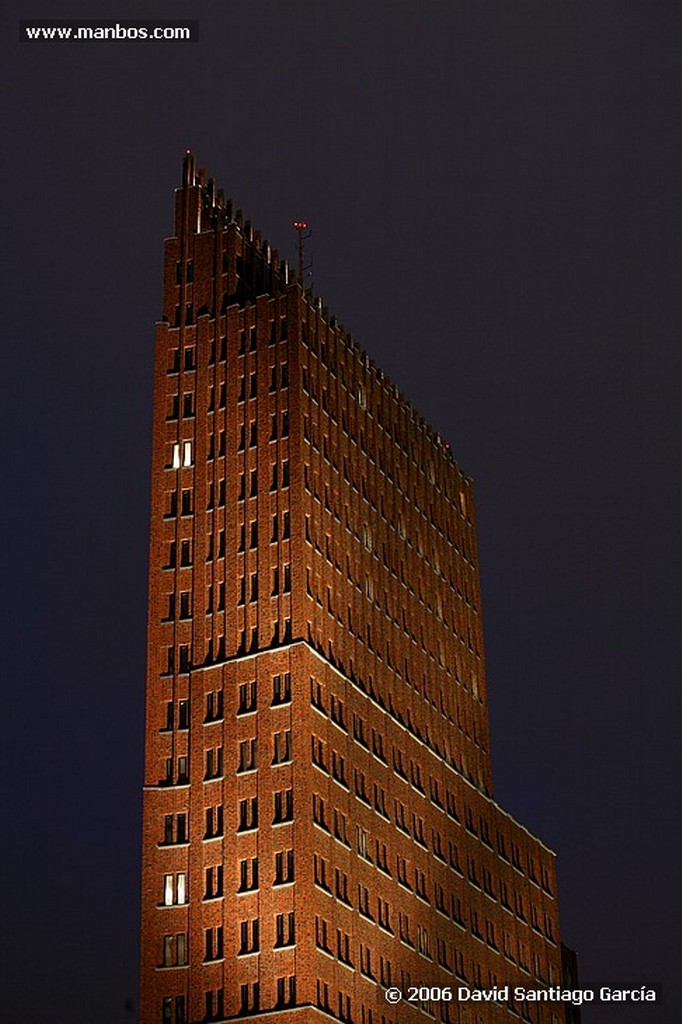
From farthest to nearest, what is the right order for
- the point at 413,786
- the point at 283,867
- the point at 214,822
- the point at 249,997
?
the point at 413,786 → the point at 214,822 → the point at 283,867 → the point at 249,997

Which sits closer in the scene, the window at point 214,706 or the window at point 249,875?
the window at point 249,875

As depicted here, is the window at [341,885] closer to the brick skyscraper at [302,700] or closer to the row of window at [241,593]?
the brick skyscraper at [302,700]

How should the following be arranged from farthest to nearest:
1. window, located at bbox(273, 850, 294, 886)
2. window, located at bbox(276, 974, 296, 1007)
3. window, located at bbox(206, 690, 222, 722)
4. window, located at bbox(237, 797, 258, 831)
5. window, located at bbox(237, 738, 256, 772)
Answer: window, located at bbox(206, 690, 222, 722), window, located at bbox(237, 738, 256, 772), window, located at bbox(237, 797, 258, 831), window, located at bbox(273, 850, 294, 886), window, located at bbox(276, 974, 296, 1007)

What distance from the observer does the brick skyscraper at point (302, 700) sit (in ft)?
388

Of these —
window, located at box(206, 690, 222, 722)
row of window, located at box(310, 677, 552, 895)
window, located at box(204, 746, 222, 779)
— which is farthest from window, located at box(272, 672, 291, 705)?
window, located at box(204, 746, 222, 779)

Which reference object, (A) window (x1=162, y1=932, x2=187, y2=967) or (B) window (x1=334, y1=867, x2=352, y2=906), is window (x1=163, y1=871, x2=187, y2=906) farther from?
(B) window (x1=334, y1=867, x2=352, y2=906)

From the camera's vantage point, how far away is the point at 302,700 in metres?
122

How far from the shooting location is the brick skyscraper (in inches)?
4658

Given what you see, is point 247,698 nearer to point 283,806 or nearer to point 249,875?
point 283,806

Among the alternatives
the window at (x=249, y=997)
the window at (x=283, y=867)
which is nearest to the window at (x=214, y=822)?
the window at (x=283, y=867)

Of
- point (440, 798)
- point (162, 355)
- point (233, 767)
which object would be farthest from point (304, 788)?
point (162, 355)

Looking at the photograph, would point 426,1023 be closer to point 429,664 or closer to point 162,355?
point 429,664

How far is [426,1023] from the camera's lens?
425ft

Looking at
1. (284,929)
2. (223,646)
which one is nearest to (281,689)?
(223,646)
